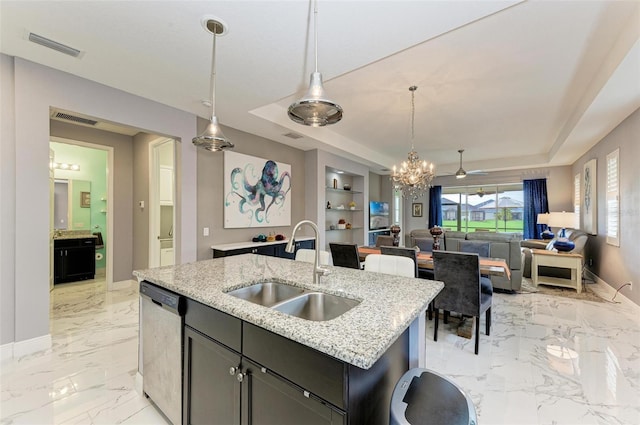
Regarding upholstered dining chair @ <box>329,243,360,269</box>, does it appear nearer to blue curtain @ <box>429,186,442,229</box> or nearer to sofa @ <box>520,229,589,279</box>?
sofa @ <box>520,229,589,279</box>

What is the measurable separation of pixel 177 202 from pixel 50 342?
185 cm

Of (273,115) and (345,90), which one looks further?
(273,115)

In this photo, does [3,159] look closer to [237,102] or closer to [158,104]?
[158,104]

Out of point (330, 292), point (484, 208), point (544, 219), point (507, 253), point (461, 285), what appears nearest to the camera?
point (330, 292)

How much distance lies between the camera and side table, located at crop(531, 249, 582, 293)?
4.41 m

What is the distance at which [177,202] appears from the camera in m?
3.59

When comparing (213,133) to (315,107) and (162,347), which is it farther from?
(162,347)

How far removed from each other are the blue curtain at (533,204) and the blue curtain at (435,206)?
87.3 inches

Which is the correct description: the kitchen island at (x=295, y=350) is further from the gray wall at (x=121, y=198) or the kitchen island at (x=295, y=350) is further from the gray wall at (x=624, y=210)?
the gray wall at (x=624, y=210)

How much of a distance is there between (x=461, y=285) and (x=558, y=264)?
322 cm

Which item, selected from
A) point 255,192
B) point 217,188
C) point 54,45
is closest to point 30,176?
point 54,45

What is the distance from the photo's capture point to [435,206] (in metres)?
8.85

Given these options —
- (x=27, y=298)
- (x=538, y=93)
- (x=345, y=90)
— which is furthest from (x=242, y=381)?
(x=538, y=93)

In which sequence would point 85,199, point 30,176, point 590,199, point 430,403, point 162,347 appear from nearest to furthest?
1. point 430,403
2. point 162,347
3. point 30,176
4. point 590,199
5. point 85,199
